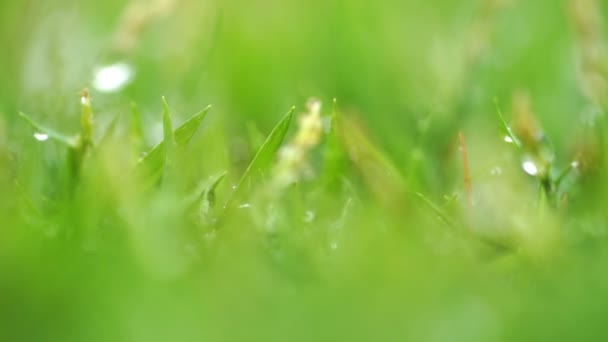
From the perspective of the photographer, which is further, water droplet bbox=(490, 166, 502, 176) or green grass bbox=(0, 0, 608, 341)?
water droplet bbox=(490, 166, 502, 176)

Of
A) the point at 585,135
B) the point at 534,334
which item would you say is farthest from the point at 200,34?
the point at 534,334

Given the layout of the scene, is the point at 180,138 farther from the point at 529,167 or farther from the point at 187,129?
the point at 529,167

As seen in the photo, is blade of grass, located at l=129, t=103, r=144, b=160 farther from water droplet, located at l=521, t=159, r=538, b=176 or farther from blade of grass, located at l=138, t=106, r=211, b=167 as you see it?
water droplet, located at l=521, t=159, r=538, b=176

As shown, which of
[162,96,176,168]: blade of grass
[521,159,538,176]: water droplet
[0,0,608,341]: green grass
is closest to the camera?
[0,0,608,341]: green grass

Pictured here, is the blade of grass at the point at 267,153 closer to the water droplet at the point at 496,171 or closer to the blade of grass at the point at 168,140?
the blade of grass at the point at 168,140

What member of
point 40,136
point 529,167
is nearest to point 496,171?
point 529,167

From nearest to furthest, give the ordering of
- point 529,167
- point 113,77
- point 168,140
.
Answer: point 168,140
point 529,167
point 113,77

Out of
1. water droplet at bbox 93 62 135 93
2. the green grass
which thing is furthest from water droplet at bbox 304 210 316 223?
water droplet at bbox 93 62 135 93
